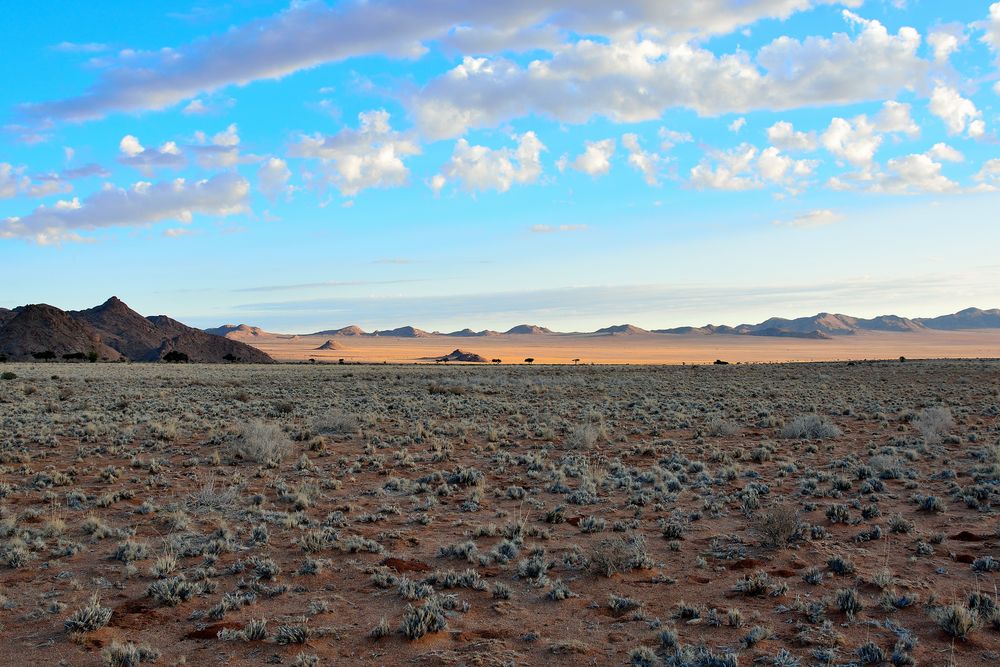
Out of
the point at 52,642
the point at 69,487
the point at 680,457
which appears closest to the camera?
the point at 52,642

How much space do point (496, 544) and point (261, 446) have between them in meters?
8.15

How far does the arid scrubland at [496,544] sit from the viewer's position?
6.55 meters

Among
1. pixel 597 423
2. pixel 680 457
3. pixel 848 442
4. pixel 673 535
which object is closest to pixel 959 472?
pixel 848 442

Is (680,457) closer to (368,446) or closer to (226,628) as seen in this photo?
(368,446)

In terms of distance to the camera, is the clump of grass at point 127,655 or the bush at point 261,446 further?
the bush at point 261,446

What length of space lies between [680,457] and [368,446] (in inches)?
304

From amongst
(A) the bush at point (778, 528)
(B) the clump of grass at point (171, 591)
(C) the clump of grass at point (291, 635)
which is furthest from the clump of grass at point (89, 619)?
(A) the bush at point (778, 528)

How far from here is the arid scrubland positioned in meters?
6.55

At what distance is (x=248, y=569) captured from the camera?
8555mm

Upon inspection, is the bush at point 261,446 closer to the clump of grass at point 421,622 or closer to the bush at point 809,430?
the clump of grass at point 421,622

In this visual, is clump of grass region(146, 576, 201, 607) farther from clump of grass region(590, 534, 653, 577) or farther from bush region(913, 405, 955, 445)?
bush region(913, 405, 955, 445)

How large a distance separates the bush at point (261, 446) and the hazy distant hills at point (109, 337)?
87.7 meters

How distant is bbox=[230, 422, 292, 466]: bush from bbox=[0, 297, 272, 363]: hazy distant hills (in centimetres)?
→ 8765

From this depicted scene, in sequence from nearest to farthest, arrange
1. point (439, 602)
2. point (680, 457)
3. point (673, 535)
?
point (439, 602) → point (673, 535) → point (680, 457)
